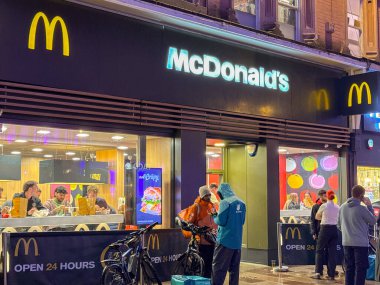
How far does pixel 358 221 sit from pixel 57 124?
18.0ft

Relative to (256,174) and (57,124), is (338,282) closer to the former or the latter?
(256,174)

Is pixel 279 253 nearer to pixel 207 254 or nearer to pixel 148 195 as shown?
pixel 207 254

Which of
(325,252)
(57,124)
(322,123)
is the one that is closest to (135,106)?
(57,124)

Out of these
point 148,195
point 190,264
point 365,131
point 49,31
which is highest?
point 49,31

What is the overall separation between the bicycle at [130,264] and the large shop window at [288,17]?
785cm

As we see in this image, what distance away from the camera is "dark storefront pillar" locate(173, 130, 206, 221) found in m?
12.0

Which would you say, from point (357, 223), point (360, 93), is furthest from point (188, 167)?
point (360, 93)

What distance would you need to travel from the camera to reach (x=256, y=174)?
14133 mm

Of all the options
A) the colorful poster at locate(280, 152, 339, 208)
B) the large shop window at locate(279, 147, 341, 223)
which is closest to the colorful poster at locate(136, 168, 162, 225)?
the large shop window at locate(279, 147, 341, 223)

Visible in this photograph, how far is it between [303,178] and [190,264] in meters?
6.32

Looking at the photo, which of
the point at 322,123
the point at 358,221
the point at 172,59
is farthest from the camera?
the point at 322,123

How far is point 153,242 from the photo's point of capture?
10281 millimetres

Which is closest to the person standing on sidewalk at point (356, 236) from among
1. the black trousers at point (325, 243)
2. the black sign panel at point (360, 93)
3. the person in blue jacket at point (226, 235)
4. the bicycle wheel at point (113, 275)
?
the person in blue jacket at point (226, 235)

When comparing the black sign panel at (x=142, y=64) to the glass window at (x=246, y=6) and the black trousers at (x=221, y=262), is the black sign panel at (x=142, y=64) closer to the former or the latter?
the glass window at (x=246, y=6)
